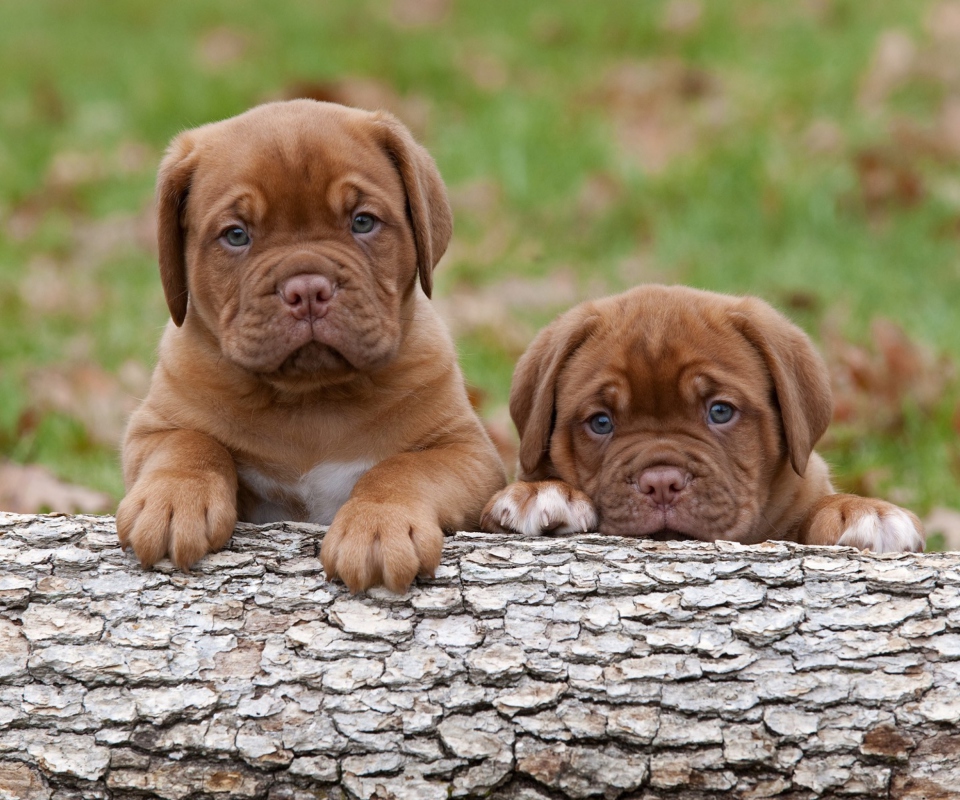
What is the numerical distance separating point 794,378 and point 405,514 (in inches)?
69.4

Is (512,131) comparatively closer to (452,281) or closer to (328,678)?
(452,281)

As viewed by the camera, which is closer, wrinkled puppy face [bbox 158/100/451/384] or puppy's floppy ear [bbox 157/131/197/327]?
wrinkled puppy face [bbox 158/100/451/384]

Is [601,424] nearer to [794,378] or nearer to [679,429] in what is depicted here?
[679,429]

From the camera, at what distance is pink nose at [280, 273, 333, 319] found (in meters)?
4.70

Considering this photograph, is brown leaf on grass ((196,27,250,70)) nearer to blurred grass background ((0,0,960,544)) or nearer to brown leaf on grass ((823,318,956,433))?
blurred grass background ((0,0,960,544))

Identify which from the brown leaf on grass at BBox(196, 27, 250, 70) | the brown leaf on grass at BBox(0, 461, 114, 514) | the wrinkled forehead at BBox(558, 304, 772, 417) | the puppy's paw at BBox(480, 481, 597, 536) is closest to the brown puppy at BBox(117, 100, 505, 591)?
the puppy's paw at BBox(480, 481, 597, 536)

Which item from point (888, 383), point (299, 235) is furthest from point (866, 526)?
point (888, 383)

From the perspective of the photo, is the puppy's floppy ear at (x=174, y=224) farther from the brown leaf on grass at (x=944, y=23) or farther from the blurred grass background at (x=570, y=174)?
the brown leaf on grass at (x=944, y=23)

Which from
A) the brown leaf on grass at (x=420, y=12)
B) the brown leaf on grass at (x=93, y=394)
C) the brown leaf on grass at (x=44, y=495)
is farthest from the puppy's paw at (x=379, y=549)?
the brown leaf on grass at (x=420, y=12)

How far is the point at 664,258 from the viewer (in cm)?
1032

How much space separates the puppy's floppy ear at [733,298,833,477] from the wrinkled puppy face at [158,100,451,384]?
1294mm

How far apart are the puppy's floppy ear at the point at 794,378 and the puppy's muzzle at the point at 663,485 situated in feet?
1.86

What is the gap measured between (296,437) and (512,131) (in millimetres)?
7742

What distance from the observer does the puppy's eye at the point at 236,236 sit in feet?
16.4
